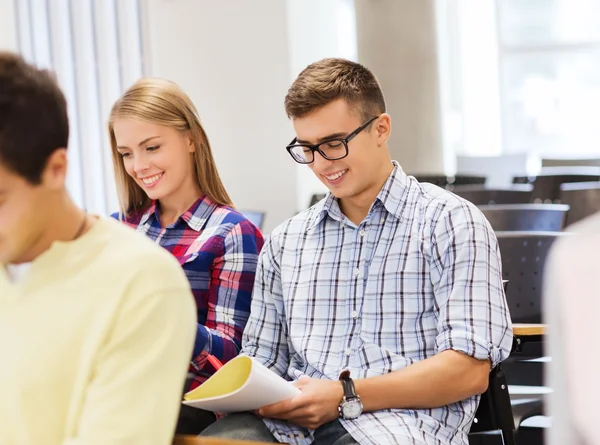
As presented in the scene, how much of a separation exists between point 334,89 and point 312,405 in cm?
72

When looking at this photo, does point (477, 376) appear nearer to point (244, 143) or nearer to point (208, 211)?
point (208, 211)

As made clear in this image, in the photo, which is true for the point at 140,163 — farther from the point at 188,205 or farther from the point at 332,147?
the point at 332,147

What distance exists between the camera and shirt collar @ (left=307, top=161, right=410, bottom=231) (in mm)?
2076

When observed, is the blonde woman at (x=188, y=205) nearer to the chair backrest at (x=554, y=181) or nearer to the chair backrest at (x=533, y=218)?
the chair backrest at (x=533, y=218)

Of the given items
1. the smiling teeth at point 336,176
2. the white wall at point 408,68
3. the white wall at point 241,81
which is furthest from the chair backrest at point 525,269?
the white wall at point 408,68

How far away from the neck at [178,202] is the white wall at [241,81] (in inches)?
97.9

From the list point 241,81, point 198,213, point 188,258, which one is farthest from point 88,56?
point 188,258

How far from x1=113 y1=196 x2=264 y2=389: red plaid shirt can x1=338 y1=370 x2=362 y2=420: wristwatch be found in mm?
396

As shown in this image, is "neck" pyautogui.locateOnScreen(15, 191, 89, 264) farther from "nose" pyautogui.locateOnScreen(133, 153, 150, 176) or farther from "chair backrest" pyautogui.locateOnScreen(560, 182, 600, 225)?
"chair backrest" pyautogui.locateOnScreen(560, 182, 600, 225)

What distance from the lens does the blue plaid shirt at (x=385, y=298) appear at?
190 cm

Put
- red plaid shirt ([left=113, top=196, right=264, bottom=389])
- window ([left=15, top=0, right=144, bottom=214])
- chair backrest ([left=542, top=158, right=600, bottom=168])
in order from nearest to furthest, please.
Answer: red plaid shirt ([left=113, top=196, right=264, bottom=389]) → window ([left=15, top=0, right=144, bottom=214]) → chair backrest ([left=542, top=158, right=600, bottom=168])

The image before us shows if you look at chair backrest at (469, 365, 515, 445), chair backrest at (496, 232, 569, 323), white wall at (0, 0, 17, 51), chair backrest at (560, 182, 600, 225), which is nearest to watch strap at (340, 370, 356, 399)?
chair backrest at (469, 365, 515, 445)

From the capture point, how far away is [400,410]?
1911mm

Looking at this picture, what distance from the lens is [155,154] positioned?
2.40 metres
